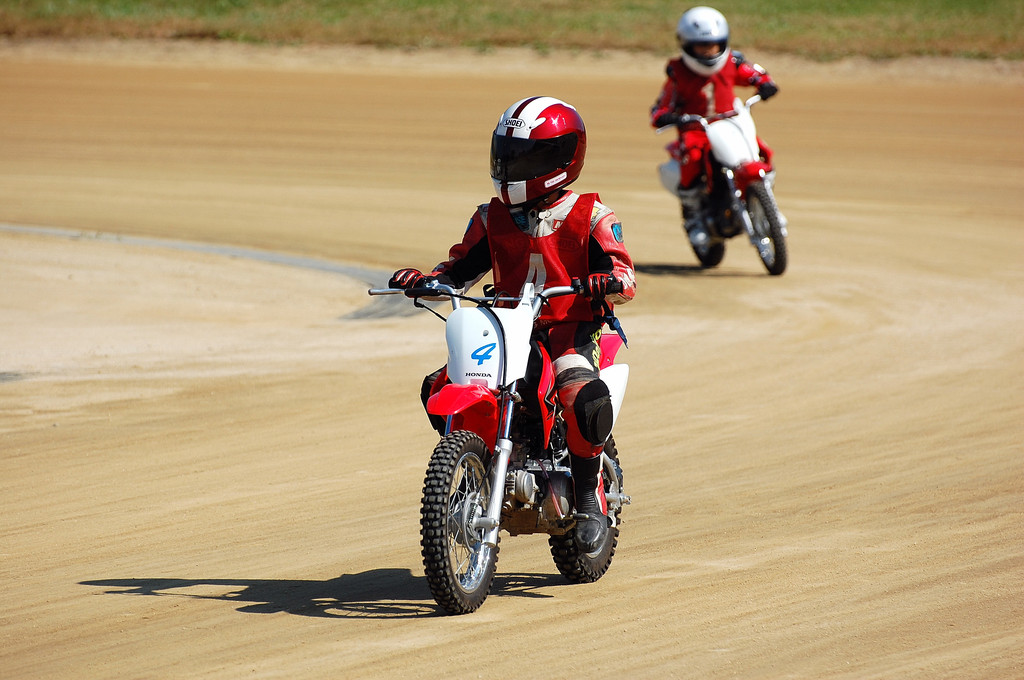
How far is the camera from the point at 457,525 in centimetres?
614

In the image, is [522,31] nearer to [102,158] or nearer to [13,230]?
[102,158]

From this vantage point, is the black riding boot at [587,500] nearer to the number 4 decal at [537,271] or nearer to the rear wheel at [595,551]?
the rear wheel at [595,551]

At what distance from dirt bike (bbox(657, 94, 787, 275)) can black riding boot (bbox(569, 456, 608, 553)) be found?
1004 cm

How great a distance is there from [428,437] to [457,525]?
408 cm

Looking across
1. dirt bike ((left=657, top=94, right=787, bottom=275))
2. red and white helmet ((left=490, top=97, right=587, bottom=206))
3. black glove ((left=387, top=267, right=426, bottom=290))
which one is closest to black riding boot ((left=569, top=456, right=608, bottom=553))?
A: black glove ((left=387, top=267, right=426, bottom=290))

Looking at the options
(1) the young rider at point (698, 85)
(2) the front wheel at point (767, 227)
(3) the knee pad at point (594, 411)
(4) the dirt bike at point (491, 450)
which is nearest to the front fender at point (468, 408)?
(4) the dirt bike at point (491, 450)

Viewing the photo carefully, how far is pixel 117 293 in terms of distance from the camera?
50.0 feet

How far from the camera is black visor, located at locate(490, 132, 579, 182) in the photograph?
6.68 metres

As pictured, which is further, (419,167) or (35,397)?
(419,167)

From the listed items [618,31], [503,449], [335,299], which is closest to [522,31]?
[618,31]

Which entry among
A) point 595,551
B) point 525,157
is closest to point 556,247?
point 525,157

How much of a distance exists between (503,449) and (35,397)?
19.4ft

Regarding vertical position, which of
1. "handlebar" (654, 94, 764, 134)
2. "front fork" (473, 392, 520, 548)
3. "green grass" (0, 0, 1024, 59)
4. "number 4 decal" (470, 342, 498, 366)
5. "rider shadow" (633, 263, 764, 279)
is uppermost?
"number 4 decal" (470, 342, 498, 366)

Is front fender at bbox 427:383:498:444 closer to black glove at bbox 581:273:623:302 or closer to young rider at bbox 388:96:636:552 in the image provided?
young rider at bbox 388:96:636:552
